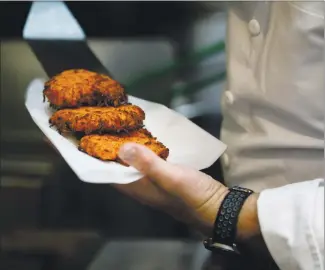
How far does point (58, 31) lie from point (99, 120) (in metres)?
0.41

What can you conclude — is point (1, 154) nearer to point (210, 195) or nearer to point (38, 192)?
point (38, 192)

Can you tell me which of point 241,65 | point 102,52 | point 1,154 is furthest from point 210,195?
point 102,52

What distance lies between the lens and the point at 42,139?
93 cm

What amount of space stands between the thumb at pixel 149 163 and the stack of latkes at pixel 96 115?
3 centimetres

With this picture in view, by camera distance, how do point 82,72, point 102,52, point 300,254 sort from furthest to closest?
point 102,52, point 82,72, point 300,254

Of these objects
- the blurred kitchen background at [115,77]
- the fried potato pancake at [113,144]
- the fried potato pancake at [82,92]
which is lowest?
the blurred kitchen background at [115,77]

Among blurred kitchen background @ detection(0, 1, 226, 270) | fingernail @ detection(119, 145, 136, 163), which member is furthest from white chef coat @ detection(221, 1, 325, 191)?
fingernail @ detection(119, 145, 136, 163)

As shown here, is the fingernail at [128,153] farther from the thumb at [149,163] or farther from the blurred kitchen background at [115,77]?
the blurred kitchen background at [115,77]

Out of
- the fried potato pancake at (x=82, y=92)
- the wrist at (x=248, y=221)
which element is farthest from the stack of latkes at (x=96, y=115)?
A: the wrist at (x=248, y=221)

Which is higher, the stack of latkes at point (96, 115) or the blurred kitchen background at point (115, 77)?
the stack of latkes at point (96, 115)

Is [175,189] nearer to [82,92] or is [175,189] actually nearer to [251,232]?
[251,232]

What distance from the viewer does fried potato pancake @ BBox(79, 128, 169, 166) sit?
0.74 m

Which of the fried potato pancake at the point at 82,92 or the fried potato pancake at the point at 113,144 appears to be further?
the fried potato pancake at the point at 82,92

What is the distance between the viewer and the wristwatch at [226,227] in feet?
2.34
